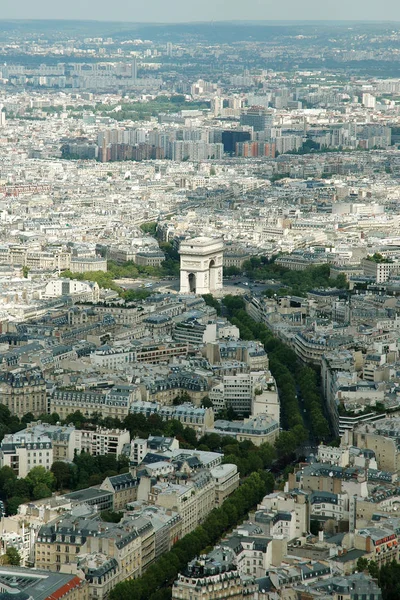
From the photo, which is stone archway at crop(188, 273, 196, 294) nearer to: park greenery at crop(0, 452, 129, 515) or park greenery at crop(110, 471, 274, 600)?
park greenery at crop(0, 452, 129, 515)

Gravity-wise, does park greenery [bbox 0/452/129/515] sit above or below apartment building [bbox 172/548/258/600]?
below

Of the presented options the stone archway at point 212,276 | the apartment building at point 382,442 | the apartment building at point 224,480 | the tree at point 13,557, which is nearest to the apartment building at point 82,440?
the apartment building at point 224,480

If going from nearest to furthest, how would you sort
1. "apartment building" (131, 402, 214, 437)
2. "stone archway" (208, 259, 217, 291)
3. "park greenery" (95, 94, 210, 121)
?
"apartment building" (131, 402, 214, 437)
"stone archway" (208, 259, 217, 291)
"park greenery" (95, 94, 210, 121)

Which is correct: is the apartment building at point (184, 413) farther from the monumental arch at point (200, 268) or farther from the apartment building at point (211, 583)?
the monumental arch at point (200, 268)

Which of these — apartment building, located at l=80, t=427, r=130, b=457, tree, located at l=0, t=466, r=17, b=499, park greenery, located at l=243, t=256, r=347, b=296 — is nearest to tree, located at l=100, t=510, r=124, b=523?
tree, located at l=0, t=466, r=17, b=499

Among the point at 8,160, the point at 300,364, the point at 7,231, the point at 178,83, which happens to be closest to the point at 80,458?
the point at 300,364

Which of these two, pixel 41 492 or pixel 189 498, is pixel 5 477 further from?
pixel 189 498
